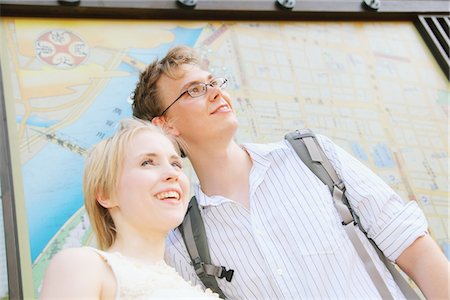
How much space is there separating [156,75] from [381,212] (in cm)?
91

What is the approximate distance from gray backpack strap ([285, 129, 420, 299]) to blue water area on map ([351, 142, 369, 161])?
895 mm

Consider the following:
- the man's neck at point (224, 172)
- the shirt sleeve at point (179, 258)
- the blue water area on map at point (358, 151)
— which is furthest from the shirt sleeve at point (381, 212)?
the blue water area on map at point (358, 151)

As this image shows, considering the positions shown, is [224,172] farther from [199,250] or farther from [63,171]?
[63,171]

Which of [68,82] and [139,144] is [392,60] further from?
[139,144]

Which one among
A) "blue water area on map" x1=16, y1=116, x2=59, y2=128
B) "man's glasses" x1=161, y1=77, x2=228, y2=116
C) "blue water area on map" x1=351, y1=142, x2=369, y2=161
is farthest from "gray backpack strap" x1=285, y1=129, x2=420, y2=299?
"blue water area on map" x1=16, y1=116, x2=59, y2=128

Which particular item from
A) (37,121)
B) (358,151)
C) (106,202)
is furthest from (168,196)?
(358,151)

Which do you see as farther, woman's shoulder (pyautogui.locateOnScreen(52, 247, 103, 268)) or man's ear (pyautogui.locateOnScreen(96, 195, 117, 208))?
man's ear (pyautogui.locateOnScreen(96, 195, 117, 208))

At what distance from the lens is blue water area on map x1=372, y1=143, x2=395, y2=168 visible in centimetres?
285

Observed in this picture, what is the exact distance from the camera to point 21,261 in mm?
2230

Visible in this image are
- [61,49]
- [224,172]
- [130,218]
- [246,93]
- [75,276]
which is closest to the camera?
[75,276]

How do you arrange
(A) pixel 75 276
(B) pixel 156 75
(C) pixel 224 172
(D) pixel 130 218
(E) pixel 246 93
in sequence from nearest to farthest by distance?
(A) pixel 75 276 < (D) pixel 130 218 < (C) pixel 224 172 < (B) pixel 156 75 < (E) pixel 246 93

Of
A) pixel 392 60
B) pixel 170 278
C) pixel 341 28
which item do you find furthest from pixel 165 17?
pixel 170 278

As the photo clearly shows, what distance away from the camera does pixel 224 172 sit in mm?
2014

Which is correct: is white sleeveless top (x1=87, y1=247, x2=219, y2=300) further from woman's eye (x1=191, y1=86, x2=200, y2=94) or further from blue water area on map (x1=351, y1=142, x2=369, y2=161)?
blue water area on map (x1=351, y1=142, x2=369, y2=161)
